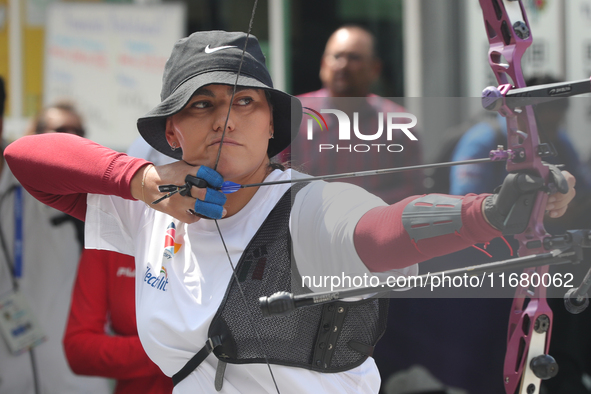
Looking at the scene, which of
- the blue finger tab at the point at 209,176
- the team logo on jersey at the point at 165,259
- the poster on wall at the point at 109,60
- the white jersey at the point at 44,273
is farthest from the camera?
the poster on wall at the point at 109,60

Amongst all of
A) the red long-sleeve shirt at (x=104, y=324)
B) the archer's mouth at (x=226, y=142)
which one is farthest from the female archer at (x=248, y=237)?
the red long-sleeve shirt at (x=104, y=324)

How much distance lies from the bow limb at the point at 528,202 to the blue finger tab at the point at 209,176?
610 millimetres

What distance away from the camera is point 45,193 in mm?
1761

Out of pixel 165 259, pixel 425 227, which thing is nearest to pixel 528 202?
pixel 425 227

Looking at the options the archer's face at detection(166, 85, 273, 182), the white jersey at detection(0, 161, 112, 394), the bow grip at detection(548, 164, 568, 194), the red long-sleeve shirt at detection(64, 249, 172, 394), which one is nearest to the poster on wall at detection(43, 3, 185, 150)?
the white jersey at detection(0, 161, 112, 394)

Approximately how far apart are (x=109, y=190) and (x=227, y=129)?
14.3 inches

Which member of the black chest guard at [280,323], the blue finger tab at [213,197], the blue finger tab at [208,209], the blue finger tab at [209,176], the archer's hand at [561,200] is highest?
the archer's hand at [561,200]

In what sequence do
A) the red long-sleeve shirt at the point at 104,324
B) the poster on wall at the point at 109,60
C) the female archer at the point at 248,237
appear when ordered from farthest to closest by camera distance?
1. the poster on wall at the point at 109,60
2. the red long-sleeve shirt at the point at 104,324
3. the female archer at the point at 248,237

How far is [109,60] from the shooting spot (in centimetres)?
488

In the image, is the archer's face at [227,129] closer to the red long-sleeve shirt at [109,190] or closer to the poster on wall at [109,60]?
the red long-sleeve shirt at [109,190]

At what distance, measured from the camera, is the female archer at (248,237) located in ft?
4.20

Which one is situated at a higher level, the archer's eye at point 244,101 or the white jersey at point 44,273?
the archer's eye at point 244,101

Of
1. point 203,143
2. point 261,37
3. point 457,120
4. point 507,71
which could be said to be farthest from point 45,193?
point 261,37

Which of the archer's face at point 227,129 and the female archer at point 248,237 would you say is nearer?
the female archer at point 248,237
